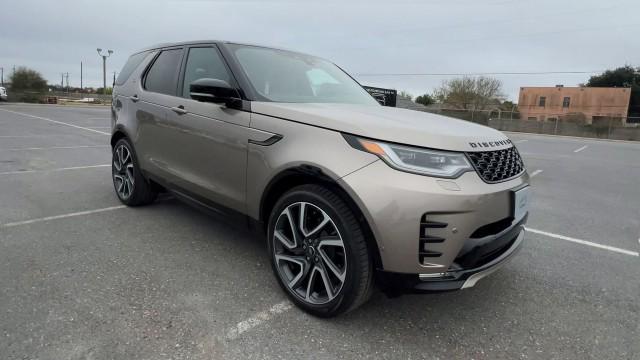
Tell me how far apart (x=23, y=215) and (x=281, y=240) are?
323 centimetres

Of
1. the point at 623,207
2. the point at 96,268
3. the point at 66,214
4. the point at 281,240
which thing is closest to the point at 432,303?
the point at 281,240

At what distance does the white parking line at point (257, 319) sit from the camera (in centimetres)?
242

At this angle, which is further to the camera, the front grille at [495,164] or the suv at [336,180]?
the front grille at [495,164]

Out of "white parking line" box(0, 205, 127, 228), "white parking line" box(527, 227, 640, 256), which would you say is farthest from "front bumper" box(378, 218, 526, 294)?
"white parking line" box(0, 205, 127, 228)

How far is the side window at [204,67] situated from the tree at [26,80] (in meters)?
52.8

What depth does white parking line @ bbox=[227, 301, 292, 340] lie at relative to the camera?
2418 mm

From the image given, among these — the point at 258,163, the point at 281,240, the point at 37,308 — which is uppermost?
the point at 258,163

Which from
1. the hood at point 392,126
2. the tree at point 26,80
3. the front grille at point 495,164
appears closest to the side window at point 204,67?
the hood at point 392,126

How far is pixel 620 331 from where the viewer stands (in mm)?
2604

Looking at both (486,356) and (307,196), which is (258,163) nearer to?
(307,196)

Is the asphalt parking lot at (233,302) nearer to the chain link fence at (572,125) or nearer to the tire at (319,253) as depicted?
the tire at (319,253)

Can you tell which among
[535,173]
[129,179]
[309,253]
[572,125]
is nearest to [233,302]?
[309,253]

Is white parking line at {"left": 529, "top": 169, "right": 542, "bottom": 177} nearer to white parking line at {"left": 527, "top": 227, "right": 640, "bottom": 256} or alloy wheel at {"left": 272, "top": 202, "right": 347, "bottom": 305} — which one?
white parking line at {"left": 527, "top": 227, "right": 640, "bottom": 256}

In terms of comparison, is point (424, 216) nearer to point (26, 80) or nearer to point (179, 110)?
point (179, 110)
